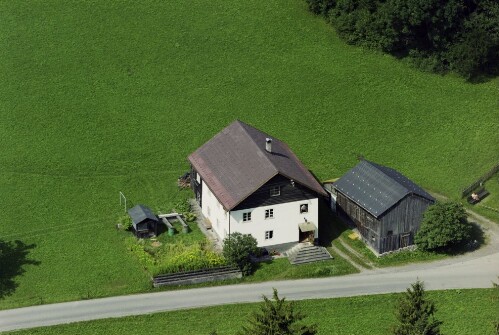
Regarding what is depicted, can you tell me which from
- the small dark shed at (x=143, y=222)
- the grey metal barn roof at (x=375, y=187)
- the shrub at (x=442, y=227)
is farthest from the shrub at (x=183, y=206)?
the shrub at (x=442, y=227)

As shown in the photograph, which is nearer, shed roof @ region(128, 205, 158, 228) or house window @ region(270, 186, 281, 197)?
house window @ region(270, 186, 281, 197)

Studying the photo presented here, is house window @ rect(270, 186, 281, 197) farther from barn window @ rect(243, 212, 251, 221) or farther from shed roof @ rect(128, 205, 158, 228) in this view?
shed roof @ rect(128, 205, 158, 228)

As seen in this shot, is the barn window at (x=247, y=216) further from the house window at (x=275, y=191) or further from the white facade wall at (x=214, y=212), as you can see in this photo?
the house window at (x=275, y=191)

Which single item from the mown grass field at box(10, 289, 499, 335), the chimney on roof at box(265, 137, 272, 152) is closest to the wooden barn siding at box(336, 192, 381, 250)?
the mown grass field at box(10, 289, 499, 335)

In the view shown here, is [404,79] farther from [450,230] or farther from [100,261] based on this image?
[100,261]

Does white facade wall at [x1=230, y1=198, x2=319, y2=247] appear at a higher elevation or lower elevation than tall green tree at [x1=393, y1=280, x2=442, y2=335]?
higher

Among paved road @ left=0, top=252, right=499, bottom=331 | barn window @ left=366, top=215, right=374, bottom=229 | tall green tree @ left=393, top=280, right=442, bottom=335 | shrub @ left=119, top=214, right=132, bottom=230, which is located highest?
shrub @ left=119, top=214, right=132, bottom=230

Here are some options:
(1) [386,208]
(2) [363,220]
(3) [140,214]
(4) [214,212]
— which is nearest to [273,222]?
(4) [214,212]

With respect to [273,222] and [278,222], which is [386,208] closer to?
[278,222]
